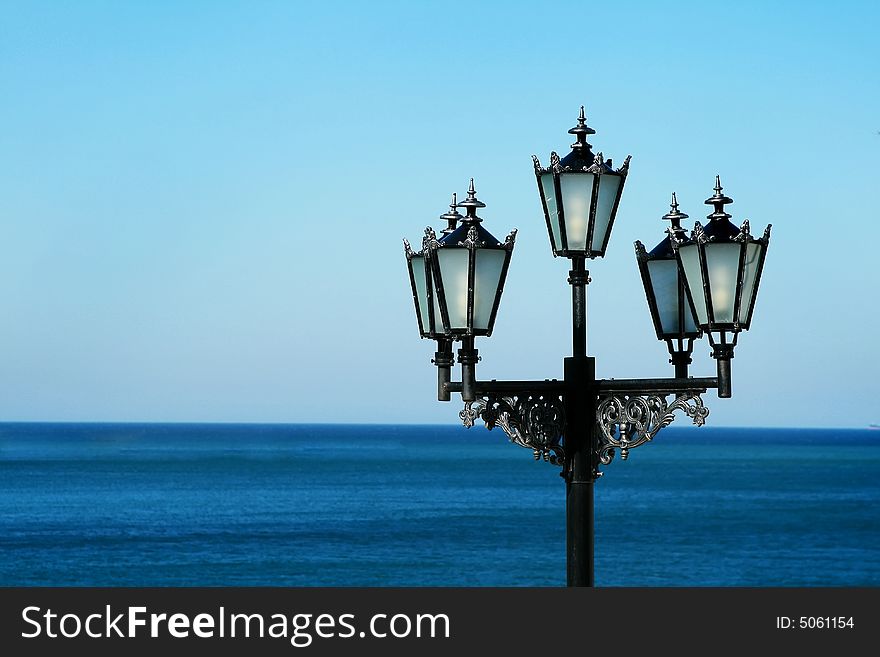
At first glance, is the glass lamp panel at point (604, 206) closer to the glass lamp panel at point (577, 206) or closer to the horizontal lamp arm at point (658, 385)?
the glass lamp panel at point (577, 206)

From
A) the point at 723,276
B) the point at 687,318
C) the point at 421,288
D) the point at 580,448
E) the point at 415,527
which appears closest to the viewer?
the point at 723,276

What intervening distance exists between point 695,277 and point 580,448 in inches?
43.3

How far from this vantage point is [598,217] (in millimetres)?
7328

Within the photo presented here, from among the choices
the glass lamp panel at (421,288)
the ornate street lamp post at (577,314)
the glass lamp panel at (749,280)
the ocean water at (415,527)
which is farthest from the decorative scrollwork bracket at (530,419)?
the ocean water at (415,527)

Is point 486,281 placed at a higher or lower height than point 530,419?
higher

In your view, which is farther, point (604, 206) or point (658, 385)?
point (604, 206)

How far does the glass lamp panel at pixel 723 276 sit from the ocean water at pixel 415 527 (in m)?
52.1

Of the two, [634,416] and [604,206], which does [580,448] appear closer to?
[634,416]

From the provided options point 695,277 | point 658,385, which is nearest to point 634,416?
point 658,385

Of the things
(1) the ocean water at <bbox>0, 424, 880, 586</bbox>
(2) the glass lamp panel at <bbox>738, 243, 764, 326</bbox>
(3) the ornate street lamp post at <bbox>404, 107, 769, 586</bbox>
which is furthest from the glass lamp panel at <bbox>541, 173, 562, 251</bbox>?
(1) the ocean water at <bbox>0, 424, 880, 586</bbox>

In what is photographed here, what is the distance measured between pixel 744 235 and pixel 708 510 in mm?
90741

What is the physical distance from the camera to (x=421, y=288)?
7629 mm

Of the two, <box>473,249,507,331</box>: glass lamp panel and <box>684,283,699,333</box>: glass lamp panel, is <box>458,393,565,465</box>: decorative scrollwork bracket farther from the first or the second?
<box>684,283,699,333</box>: glass lamp panel
